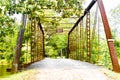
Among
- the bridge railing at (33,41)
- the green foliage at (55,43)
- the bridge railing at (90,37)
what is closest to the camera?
the bridge railing at (90,37)

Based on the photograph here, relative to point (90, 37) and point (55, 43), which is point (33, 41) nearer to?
point (90, 37)

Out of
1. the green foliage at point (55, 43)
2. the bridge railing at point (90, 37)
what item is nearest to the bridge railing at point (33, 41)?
the bridge railing at point (90, 37)

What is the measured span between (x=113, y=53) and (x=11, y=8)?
4315 millimetres

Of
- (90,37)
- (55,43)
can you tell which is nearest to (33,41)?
(90,37)

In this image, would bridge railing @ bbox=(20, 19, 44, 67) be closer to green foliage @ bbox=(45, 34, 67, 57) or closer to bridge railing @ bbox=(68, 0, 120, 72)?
bridge railing @ bbox=(68, 0, 120, 72)

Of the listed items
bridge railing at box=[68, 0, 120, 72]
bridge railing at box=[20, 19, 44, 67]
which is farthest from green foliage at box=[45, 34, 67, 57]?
bridge railing at box=[68, 0, 120, 72]

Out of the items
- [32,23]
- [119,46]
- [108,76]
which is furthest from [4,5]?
[119,46]

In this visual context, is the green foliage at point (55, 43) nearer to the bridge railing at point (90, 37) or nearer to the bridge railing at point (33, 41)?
the bridge railing at point (33, 41)

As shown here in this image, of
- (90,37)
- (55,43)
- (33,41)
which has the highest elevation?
(55,43)

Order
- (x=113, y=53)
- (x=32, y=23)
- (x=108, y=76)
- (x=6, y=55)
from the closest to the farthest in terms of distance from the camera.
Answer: (x=108, y=76) < (x=113, y=53) < (x=32, y=23) < (x=6, y=55)

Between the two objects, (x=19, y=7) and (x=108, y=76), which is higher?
(x=19, y=7)

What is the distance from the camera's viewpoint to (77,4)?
14.4m

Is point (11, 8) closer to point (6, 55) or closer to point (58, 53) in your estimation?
point (6, 55)

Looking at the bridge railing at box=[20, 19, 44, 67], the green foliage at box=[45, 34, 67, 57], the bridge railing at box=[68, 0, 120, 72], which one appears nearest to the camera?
the bridge railing at box=[68, 0, 120, 72]
